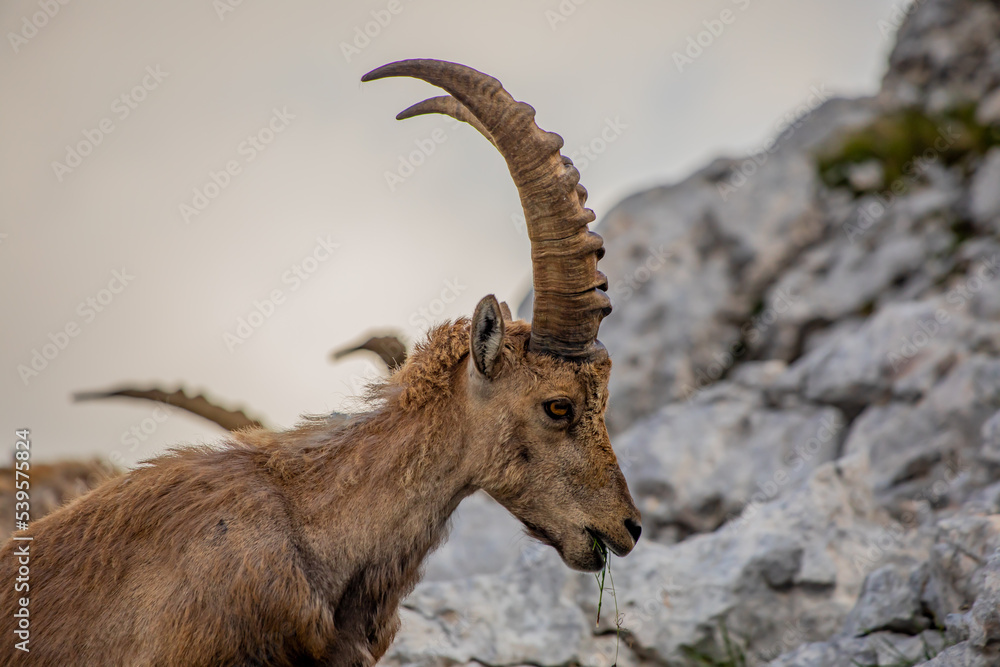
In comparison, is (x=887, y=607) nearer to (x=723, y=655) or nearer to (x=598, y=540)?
(x=723, y=655)

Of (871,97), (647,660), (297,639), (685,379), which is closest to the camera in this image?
(297,639)

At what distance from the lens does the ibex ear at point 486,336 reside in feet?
17.6

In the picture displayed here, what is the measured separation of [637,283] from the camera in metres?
15.5

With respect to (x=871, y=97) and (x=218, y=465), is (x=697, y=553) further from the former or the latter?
(x=871, y=97)

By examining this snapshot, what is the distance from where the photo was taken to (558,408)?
559 cm

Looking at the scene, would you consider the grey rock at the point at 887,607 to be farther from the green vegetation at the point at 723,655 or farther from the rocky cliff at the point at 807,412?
the green vegetation at the point at 723,655

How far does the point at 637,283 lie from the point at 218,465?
10.9 meters

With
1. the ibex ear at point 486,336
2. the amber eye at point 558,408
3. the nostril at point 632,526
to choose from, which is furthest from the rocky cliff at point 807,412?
the ibex ear at point 486,336

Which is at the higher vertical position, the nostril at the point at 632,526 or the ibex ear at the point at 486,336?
the ibex ear at the point at 486,336

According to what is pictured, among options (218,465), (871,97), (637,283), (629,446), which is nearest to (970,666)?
(218,465)
